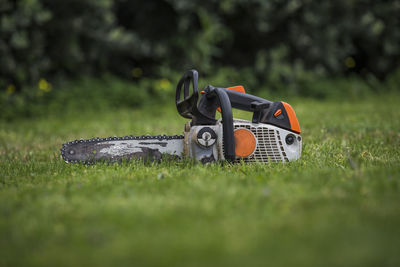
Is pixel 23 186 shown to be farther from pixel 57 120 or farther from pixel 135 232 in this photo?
pixel 57 120

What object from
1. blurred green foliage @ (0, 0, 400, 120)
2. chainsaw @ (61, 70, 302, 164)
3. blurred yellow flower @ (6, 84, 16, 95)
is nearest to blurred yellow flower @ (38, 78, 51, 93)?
blurred green foliage @ (0, 0, 400, 120)

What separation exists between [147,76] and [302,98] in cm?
361

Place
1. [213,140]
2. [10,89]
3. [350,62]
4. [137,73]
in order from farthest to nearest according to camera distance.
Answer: [350,62] < [137,73] < [10,89] < [213,140]

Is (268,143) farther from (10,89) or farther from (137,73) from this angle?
(137,73)

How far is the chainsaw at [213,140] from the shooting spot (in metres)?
3.14

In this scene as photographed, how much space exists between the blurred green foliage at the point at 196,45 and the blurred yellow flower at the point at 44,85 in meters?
0.02

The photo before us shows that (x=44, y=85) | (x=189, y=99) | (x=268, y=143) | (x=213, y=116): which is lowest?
(x=268, y=143)

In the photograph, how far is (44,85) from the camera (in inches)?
303

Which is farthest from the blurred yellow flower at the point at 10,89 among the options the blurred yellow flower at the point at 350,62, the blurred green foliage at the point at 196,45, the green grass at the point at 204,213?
the blurred yellow flower at the point at 350,62

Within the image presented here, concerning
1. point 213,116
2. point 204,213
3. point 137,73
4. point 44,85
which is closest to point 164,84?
point 137,73

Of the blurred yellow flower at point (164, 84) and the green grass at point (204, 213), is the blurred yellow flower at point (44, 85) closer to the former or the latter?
the blurred yellow flower at point (164, 84)

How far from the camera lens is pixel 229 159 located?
302 cm

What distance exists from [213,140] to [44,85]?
5.59 metres

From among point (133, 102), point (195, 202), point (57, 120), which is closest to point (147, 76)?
point (133, 102)
